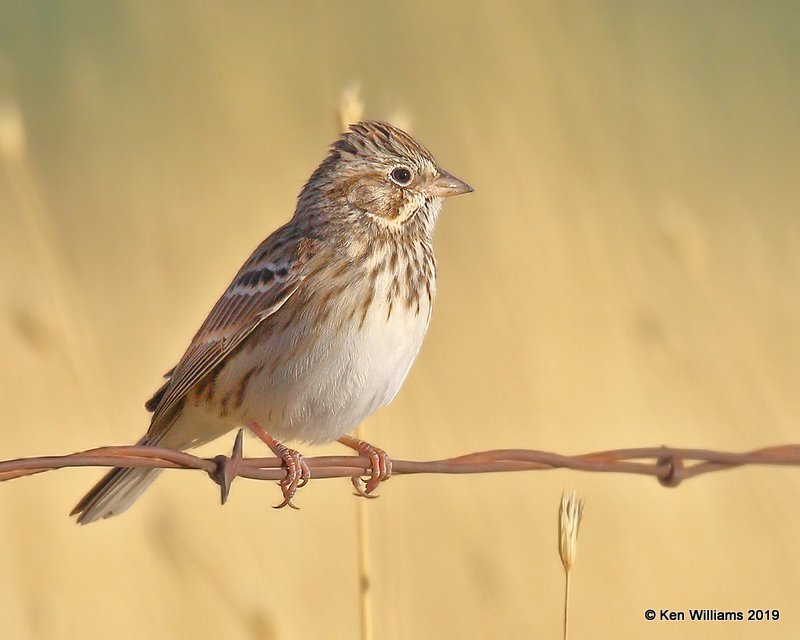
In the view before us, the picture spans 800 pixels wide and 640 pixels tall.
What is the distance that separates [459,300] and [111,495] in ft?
11.9

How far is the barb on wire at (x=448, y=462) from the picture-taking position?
343 centimetres

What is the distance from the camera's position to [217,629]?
5441mm

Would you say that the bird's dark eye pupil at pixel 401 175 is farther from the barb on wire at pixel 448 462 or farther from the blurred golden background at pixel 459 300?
the barb on wire at pixel 448 462

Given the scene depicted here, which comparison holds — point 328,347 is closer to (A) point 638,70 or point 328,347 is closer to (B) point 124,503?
(B) point 124,503

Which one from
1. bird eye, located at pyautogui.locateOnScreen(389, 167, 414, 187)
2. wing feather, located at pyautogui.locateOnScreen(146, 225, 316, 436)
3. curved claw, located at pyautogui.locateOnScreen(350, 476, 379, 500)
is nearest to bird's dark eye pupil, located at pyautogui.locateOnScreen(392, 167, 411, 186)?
bird eye, located at pyautogui.locateOnScreen(389, 167, 414, 187)

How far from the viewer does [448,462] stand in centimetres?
385

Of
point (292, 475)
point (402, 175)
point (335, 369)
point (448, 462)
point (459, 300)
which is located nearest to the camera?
point (448, 462)

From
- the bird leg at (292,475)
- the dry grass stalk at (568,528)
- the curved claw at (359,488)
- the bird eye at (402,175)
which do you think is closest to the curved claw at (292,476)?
the bird leg at (292,475)

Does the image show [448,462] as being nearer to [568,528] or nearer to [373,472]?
[568,528]

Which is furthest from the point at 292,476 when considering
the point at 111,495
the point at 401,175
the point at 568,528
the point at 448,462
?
the point at 401,175

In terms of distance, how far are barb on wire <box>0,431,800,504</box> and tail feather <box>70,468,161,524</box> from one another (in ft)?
1.78

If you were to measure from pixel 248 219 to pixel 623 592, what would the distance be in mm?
3478

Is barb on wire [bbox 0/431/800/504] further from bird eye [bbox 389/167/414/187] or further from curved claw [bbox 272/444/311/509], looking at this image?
bird eye [bbox 389/167/414/187]

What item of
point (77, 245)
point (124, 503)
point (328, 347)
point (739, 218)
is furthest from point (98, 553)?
point (739, 218)
